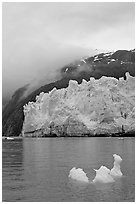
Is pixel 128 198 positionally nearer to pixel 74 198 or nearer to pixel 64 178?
pixel 74 198

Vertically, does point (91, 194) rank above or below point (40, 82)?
below

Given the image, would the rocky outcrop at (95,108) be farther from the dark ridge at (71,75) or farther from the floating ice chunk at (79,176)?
the dark ridge at (71,75)

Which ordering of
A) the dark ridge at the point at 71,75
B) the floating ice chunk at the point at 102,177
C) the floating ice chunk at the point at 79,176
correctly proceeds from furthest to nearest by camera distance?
the dark ridge at the point at 71,75
the floating ice chunk at the point at 79,176
the floating ice chunk at the point at 102,177

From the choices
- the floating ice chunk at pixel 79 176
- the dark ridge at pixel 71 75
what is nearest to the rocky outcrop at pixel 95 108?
the floating ice chunk at pixel 79 176

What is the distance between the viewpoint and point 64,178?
16.7m

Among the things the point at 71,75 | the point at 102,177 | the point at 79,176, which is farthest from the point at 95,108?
the point at 71,75

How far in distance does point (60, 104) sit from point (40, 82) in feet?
301

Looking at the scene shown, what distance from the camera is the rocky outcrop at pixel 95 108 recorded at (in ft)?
201

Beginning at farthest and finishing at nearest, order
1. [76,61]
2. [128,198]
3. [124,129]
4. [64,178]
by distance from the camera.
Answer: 1. [76,61]
2. [124,129]
3. [64,178]
4. [128,198]

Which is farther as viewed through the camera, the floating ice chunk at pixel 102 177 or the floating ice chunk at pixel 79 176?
the floating ice chunk at pixel 79 176

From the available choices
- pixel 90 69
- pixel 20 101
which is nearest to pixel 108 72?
pixel 90 69

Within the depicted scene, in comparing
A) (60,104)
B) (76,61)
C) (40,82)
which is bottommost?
(60,104)

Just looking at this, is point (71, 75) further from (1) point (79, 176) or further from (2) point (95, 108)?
(1) point (79, 176)

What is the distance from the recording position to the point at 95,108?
62.0m
